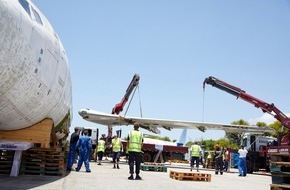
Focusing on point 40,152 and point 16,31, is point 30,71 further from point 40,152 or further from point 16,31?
point 40,152

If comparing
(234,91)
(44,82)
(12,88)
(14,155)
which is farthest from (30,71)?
(234,91)

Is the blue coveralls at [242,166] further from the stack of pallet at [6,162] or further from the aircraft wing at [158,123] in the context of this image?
the stack of pallet at [6,162]

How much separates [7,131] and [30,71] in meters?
3.04

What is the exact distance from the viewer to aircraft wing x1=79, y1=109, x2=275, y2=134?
26.8 metres

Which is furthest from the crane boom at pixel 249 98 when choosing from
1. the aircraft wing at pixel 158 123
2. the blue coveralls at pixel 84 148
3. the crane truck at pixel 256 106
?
the blue coveralls at pixel 84 148

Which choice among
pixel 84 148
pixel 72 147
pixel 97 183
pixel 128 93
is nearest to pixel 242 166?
pixel 84 148

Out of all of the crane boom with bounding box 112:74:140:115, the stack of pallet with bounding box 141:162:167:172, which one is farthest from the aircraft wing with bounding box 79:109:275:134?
the stack of pallet with bounding box 141:162:167:172

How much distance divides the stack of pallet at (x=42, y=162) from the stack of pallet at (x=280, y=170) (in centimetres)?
623

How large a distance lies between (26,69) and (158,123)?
23.6 meters

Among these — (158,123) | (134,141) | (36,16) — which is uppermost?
(158,123)

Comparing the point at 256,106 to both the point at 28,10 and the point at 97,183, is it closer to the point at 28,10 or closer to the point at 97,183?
the point at 97,183

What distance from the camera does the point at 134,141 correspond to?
10945mm

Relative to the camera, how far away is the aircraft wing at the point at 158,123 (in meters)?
26.8

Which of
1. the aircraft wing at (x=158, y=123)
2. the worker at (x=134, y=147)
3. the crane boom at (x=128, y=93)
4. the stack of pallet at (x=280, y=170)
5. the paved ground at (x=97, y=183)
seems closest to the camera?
the paved ground at (x=97, y=183)
